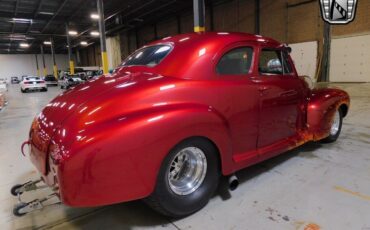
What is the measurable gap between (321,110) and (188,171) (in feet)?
6.90

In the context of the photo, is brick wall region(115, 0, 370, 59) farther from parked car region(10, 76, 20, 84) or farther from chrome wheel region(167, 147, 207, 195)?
parked car region(10, 76, 20, 84)

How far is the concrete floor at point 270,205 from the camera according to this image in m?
2.13

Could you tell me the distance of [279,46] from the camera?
316cm

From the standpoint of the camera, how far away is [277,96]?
283 cm

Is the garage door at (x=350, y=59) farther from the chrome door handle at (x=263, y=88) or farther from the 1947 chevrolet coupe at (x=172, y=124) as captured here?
the chrome door handle at (x=263, y=88)

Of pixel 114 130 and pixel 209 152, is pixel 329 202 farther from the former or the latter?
pixel 114 130

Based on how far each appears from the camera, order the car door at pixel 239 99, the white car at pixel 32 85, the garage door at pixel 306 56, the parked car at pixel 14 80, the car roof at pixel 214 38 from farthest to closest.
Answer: the parked car at pixel 14 80 < the white car at pixel 32 85 < the garage door at pixel 306 56 < the car roof at pixel 214 38 < the car door at pixel 239 99

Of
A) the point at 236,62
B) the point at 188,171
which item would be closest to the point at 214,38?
the point at 236,62

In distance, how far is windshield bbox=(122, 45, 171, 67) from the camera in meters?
2.54

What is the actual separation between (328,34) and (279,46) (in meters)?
11.8

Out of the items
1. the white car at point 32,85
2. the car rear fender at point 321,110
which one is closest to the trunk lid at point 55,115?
the car rear fender at point 321,110

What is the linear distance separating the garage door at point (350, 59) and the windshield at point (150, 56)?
12.9 metres

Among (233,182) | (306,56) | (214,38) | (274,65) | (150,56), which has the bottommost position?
(233,182)

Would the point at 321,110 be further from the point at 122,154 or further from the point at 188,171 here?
the point at 122,154
